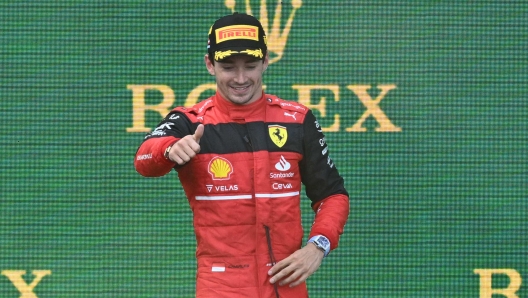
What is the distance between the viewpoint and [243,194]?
263cm

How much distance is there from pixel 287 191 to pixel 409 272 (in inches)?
88.2

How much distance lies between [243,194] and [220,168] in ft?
0.32

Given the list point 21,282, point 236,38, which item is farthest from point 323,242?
point 21,282

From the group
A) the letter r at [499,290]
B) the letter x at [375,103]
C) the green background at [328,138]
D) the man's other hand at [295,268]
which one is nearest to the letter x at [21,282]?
the green background at [328,138]

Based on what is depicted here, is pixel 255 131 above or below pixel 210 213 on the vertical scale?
above

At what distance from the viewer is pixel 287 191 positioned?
2688mm

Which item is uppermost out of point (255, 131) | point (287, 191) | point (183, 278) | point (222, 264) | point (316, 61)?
point (316, 61)

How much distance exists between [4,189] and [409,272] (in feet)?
6.97

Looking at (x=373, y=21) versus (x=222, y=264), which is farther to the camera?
(x=373, y=21)

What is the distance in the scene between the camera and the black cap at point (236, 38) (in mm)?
2658

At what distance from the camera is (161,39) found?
4797 millimetres

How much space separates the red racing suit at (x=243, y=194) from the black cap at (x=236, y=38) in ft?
0.51

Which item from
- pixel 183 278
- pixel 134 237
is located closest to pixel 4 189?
pixel 134 237

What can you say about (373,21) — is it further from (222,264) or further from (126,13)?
(222,264)
